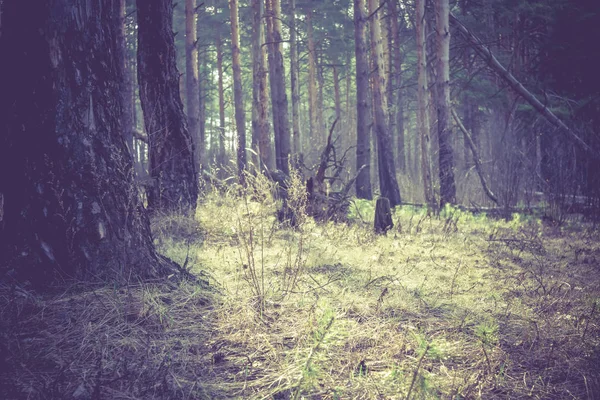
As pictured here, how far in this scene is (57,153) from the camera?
116 inches

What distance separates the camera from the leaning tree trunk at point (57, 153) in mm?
2881

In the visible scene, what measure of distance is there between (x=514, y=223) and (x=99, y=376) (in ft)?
22.0

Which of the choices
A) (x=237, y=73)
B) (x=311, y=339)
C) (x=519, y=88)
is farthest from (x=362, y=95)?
(x=311, y=339)

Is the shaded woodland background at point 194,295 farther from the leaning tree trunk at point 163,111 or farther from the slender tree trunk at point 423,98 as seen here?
the slender tree trunk at point 423,98

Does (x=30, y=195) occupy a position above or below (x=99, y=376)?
above

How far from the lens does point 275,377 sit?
217 cm

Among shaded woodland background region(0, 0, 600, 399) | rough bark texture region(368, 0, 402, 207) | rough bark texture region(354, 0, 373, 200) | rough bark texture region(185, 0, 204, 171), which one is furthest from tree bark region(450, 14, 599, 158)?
rough bark texture region(185, 0, 204, 171)

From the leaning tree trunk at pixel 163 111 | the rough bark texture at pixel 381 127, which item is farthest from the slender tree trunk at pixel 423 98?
the leaning tree trunk at pixel 163 111

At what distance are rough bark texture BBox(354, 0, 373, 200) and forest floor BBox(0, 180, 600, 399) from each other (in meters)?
8.04

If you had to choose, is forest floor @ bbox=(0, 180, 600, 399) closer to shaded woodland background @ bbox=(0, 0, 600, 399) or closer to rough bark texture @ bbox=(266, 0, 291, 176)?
shaded woodland background @ bbox=(0, 0, 600, 399)

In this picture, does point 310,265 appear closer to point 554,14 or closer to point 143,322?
point 143,322

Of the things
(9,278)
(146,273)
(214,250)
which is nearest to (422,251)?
(214,250)

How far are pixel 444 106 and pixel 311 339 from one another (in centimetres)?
821

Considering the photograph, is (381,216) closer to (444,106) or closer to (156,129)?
(156,129)
